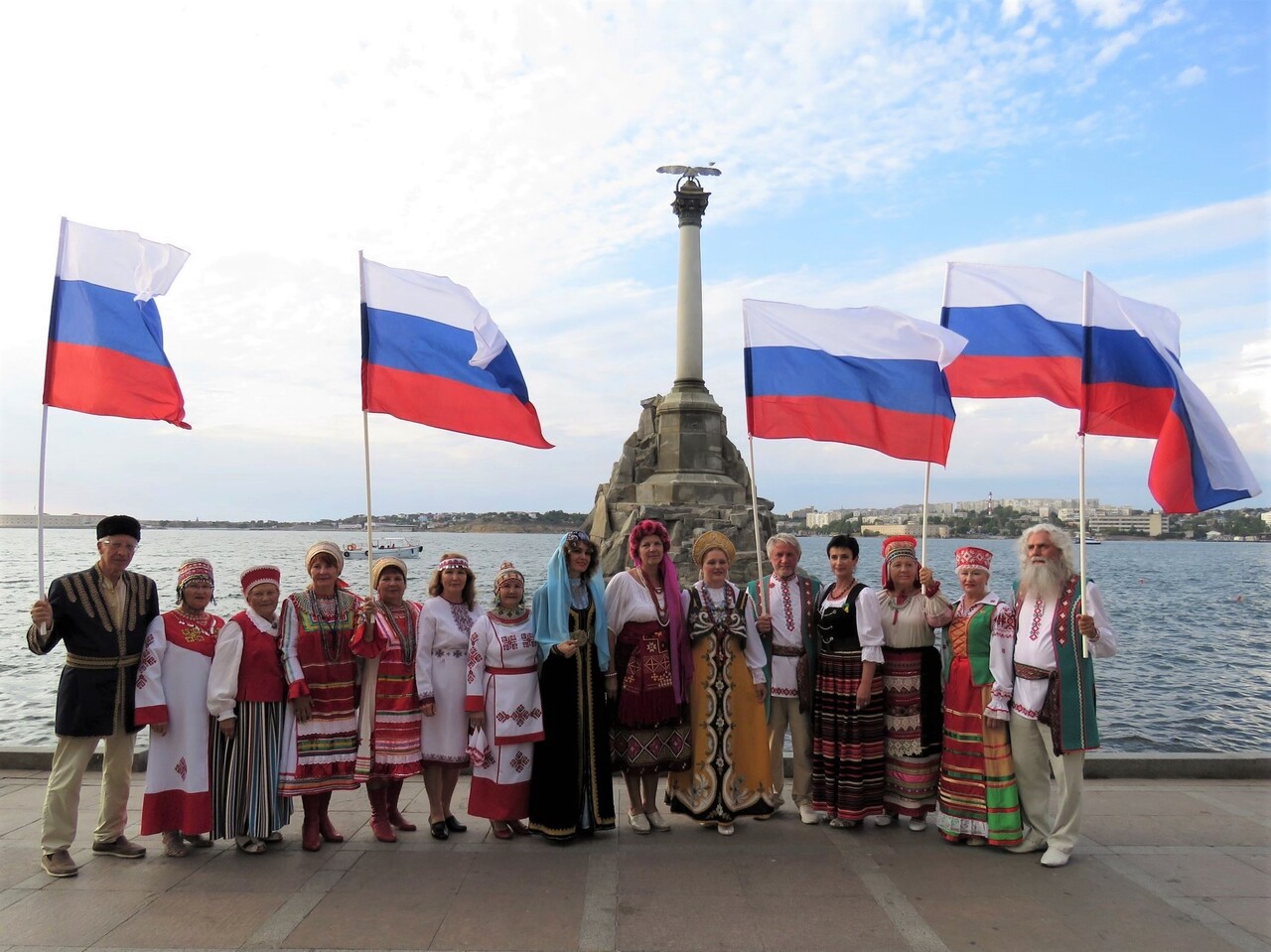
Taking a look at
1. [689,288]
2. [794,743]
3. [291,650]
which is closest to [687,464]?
[689,288]

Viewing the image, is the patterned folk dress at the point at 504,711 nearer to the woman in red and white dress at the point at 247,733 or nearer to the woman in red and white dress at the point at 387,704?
the woman in red and white dress at the point at 387,704

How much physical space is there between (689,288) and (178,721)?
2360cm

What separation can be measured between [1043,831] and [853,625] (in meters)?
1.54

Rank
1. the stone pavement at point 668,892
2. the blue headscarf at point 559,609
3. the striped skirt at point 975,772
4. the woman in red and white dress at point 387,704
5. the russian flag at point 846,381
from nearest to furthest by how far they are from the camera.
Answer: the stone pavement at point 668,892
the striped skirt at point 975,772
the woman in red and white dress at point 387,704
the blue headscarf at point 559,609
the russian flag at point 846,381

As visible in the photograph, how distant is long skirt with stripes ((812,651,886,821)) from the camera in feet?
18.1

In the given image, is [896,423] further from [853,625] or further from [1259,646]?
[1259,646]

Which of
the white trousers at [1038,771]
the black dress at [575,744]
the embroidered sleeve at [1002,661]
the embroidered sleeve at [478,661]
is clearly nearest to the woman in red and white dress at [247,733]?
the embroidered sleeve at [478,661]

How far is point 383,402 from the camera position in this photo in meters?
6.13

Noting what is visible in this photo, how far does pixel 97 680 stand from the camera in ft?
16.3

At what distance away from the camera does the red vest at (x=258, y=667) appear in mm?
5082

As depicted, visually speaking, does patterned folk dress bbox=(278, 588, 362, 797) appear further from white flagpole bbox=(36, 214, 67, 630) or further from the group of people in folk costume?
white flagpole bbox=(36, 214, 67, 630)

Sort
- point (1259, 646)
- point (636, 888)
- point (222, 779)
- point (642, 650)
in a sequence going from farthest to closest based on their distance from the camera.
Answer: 1. point (1259, 646)
2. point (642, 650)
3. point (222, 779)
4. point (636, 888)

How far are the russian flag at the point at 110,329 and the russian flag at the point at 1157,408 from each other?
574 cm

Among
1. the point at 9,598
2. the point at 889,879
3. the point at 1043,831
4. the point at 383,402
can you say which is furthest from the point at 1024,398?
the point at 9,598
